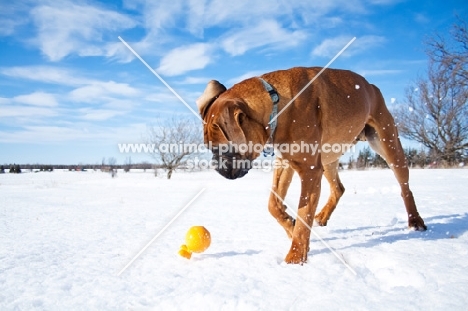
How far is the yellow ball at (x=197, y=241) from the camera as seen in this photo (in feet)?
9.12

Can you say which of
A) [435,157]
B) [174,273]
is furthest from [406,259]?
[435,157]

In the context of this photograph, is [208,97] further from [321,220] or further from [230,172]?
[321,220]

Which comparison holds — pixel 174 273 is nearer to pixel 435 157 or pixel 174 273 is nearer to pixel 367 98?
pixel 367 98

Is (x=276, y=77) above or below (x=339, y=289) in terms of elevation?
above

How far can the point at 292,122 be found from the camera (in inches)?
114

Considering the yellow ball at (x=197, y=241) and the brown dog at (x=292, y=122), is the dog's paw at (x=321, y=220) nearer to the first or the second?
the brown dog at (x=292, y=122)

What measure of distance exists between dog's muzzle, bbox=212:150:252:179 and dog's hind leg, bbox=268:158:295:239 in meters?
0.92

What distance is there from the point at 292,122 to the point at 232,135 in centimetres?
66

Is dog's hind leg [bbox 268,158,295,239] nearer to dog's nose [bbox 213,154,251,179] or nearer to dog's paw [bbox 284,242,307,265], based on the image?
dog's paw [bbox 284,242,307,265]

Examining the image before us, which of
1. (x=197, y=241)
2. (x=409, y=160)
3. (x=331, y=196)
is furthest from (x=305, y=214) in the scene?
(x=409, y=160)

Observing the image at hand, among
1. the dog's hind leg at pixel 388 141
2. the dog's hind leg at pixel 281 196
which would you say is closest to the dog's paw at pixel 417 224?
the dog's hind leg at pixel 388 141

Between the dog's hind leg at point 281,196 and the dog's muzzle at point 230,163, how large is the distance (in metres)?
0.92

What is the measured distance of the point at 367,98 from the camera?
155 inches

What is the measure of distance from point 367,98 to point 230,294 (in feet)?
9.73
